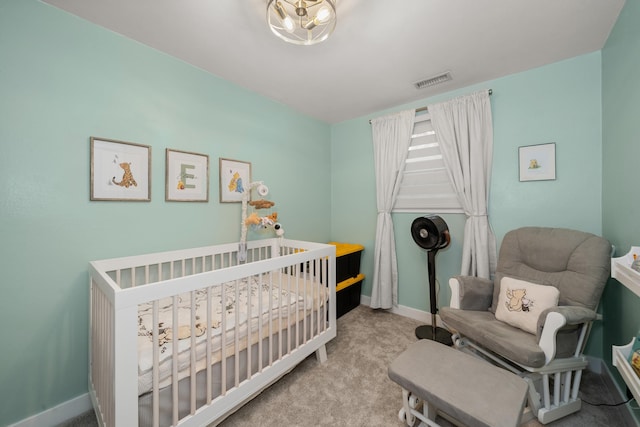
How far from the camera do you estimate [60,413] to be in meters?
1.50

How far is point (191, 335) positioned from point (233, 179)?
5.07 ft

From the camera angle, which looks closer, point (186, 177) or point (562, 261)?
point (562, 261)

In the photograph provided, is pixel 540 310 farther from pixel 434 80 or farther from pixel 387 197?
pixel 434 80

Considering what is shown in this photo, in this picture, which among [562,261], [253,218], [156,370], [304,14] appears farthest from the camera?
[253,218]

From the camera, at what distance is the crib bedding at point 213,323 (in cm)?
116

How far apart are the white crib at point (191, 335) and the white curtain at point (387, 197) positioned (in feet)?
3.35

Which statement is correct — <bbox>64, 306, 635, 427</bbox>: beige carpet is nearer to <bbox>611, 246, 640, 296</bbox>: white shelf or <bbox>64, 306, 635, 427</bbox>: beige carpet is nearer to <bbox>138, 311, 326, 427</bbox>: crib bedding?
<bbox>138, 311, 326, 427</bbox>: crib bedding

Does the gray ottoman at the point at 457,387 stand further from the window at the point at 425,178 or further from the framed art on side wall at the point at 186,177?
the framed art on side wall at the point at 186,177

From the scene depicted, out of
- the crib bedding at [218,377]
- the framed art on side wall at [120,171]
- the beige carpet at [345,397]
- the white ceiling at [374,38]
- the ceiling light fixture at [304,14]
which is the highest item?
the white ceiling at [374,38]

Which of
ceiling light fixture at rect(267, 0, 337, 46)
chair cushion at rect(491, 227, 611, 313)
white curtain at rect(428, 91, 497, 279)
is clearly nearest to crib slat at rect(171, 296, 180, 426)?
ceiling light fixture at rect(267, 0, 337, 46)

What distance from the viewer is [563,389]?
1.55 m

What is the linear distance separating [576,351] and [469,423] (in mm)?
1086

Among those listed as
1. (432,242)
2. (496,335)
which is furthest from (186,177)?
(496,335)

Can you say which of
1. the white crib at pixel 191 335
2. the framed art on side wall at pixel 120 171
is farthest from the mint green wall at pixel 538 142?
the framed art on side wall at pixel 120 171
